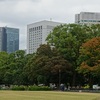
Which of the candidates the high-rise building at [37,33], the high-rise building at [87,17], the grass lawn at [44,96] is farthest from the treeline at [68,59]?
the high-rise building at [87,17]

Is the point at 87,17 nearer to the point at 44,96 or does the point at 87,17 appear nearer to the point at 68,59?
the point at 68,59

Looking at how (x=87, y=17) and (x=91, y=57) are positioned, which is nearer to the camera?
(x=91, y=57)

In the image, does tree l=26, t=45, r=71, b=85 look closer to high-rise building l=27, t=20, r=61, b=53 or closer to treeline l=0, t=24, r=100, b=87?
treeline l=0, t=24, r=100, b=87

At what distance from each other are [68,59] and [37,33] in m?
84.0

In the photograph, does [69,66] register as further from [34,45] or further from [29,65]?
Answer: [34,45]

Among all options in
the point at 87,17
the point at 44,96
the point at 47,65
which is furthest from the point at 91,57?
the point at 87,17

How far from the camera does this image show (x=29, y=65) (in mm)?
68312

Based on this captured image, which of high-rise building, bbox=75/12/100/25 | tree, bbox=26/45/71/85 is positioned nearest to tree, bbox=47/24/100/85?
tree, bbox=26/45/71/85

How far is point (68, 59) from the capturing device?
66.9m

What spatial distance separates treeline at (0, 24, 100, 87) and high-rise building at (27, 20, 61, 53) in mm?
68673

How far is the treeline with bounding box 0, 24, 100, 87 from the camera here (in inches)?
2355

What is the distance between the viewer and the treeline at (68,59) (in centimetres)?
5981

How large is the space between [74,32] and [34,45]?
88875 mm

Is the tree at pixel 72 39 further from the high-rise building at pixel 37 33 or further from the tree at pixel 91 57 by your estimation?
the high-rise building at pixel 37 33
